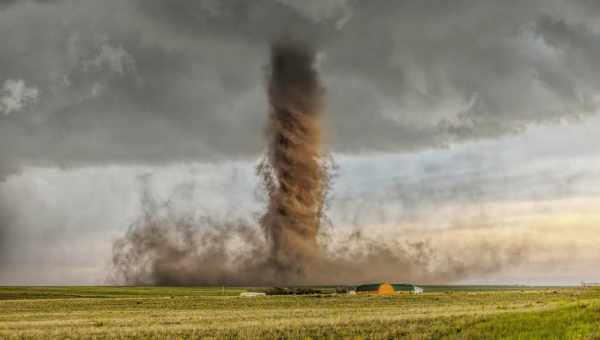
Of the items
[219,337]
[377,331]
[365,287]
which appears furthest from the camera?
[365,287]

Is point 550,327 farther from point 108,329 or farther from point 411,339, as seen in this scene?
point 108,329

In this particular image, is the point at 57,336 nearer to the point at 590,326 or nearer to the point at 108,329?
the point at 108,329

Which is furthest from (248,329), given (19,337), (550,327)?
(550,327)

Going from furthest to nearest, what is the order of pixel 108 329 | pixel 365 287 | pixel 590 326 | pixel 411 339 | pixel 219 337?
pixel 365 287 < pixel 108 329 < pixel 219 337 < pixel 411 339 < pixel 590 326

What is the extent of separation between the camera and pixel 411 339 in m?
30.4

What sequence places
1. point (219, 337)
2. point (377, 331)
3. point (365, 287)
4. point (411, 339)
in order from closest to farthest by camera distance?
point (411, 339)
point (219, 337)
point (377, 331)
point (365, 287)

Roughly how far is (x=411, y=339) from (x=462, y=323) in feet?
24.7

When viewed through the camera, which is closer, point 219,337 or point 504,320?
point 219,337

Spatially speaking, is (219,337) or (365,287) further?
(365,287)

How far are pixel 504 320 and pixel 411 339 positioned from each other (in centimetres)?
809

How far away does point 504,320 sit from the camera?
35.5 metres

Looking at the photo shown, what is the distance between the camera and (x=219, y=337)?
32.6 m

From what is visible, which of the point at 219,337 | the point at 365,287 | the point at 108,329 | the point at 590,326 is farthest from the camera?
the point at 365,287

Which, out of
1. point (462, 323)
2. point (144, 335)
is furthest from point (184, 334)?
point (462, 323)
